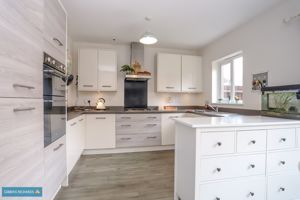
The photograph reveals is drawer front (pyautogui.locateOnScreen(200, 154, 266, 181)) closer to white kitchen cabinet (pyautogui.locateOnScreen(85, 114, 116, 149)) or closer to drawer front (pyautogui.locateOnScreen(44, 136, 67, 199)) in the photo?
drawer front (pyautogui.locateOnScreen(44, 136, 67, 199))

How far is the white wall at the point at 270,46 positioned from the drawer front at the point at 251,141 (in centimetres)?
102

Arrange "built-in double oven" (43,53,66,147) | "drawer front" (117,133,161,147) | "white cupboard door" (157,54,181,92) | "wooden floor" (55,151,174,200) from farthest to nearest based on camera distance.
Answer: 1. "white cupboard door" (157,54,181,92)
2. "drawer front" (117,133,161,147)
3. "wooden floor" (55,151,174,200)
4. "built-in double oven" (43,53,66,147)

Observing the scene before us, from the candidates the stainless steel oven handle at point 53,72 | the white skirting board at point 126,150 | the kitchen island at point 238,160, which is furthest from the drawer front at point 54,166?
the white skirting board at point 126,150

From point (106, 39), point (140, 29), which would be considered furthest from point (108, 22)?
point (106, 39)

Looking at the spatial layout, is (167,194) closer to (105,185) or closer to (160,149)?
(105,185)

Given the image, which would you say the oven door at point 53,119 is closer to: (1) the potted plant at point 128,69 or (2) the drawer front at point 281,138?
(1) the potted plant at point 128,69

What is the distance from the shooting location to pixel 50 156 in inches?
58.4

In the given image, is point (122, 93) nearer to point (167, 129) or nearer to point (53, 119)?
point (167, 129)

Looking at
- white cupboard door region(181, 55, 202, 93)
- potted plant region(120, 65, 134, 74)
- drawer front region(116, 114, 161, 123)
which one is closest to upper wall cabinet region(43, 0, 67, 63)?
potted plant region(120, 65, 134, 74)

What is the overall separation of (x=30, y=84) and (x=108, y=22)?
193cm

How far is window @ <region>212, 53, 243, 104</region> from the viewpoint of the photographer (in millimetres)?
3050

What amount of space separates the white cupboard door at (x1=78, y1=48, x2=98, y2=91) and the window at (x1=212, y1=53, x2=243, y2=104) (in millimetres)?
2653

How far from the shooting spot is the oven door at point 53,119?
142 centimetres

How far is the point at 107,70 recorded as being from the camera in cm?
345
